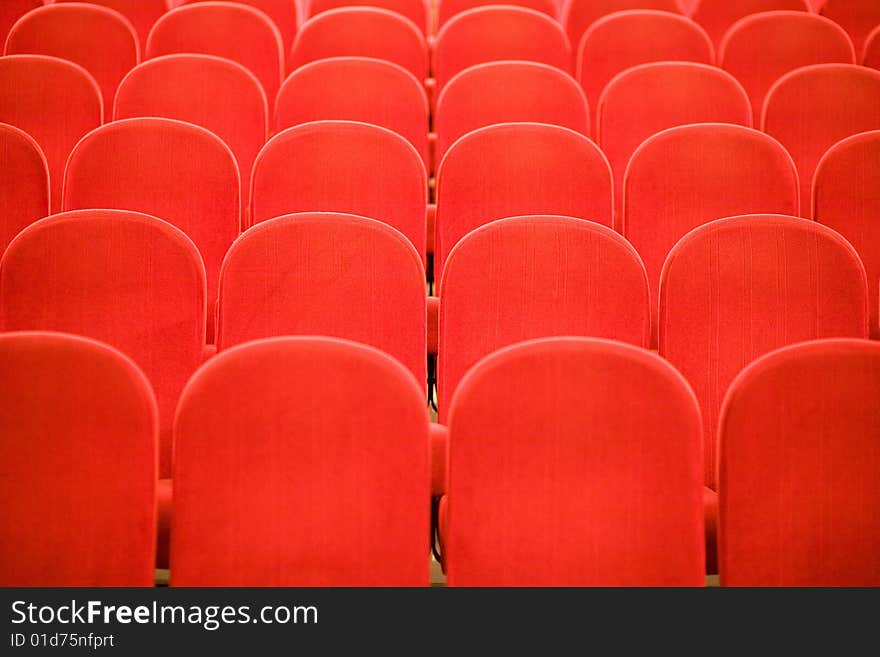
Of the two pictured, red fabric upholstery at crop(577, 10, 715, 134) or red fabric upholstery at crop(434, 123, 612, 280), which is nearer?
red fabric upholstery at crop(434, 123, 612, 280)

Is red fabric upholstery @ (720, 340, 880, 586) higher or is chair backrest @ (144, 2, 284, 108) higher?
chair backrest @ (144, 2, 284, 108)

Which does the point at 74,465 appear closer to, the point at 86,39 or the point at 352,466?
the point at 352,466

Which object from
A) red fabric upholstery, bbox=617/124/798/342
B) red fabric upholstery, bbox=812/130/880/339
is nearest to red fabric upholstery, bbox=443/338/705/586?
red fabric upholstery, bbox=617/124/798/342

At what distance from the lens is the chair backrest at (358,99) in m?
1.64

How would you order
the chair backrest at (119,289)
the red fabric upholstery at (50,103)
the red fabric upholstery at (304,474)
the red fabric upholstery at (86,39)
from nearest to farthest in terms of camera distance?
the red fabric upholstery at (304,474), the chair backrest at (119,289), the red fabric upholstery at (50,103), the red fabric upholstery at (86,39)

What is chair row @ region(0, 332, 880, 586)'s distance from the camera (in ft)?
2.58

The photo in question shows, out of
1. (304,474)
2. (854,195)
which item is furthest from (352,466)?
(854,195)

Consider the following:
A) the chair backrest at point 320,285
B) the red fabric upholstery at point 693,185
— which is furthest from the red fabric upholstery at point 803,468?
the red fabric upholstery at point 693,185

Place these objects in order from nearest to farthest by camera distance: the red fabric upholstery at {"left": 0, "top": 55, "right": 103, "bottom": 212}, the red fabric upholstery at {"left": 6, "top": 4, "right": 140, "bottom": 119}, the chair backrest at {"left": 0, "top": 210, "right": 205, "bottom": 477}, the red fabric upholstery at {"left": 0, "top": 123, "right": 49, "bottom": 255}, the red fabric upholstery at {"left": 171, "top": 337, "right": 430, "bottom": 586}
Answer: the red fabric upholstery at {"left": 171, "top": 337, "right": 430, "bottom": 586}
the chair backrest at {"left": 0, "top": 210, "right": 205, "bottom": 477}
the red fabric upholstery at {"left": 0, "top": 123, "right": 49, "bottom": 255}
the red fabric upholstery at {"left": 0, "top": 55, "right": 103, "bottom": 212}
the red fabric upholstery at {"left": 6, "top": 4, "right": 140, "bottom": 119}

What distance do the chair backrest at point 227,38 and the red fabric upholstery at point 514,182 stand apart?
2.17 ft

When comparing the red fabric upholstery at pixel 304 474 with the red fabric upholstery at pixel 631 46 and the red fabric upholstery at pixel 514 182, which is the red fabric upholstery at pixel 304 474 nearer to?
the red fabric upholstery at pixel 514 182

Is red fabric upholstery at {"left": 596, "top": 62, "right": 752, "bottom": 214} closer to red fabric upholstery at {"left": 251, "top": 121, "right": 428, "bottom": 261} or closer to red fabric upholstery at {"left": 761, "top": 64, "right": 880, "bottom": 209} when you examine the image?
red fabric upholstery at {"left": 761, "top": 64, "right": 880, "bottom": 209}

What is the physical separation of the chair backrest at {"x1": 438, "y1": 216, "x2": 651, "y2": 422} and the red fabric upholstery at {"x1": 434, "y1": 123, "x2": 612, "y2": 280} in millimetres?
265
